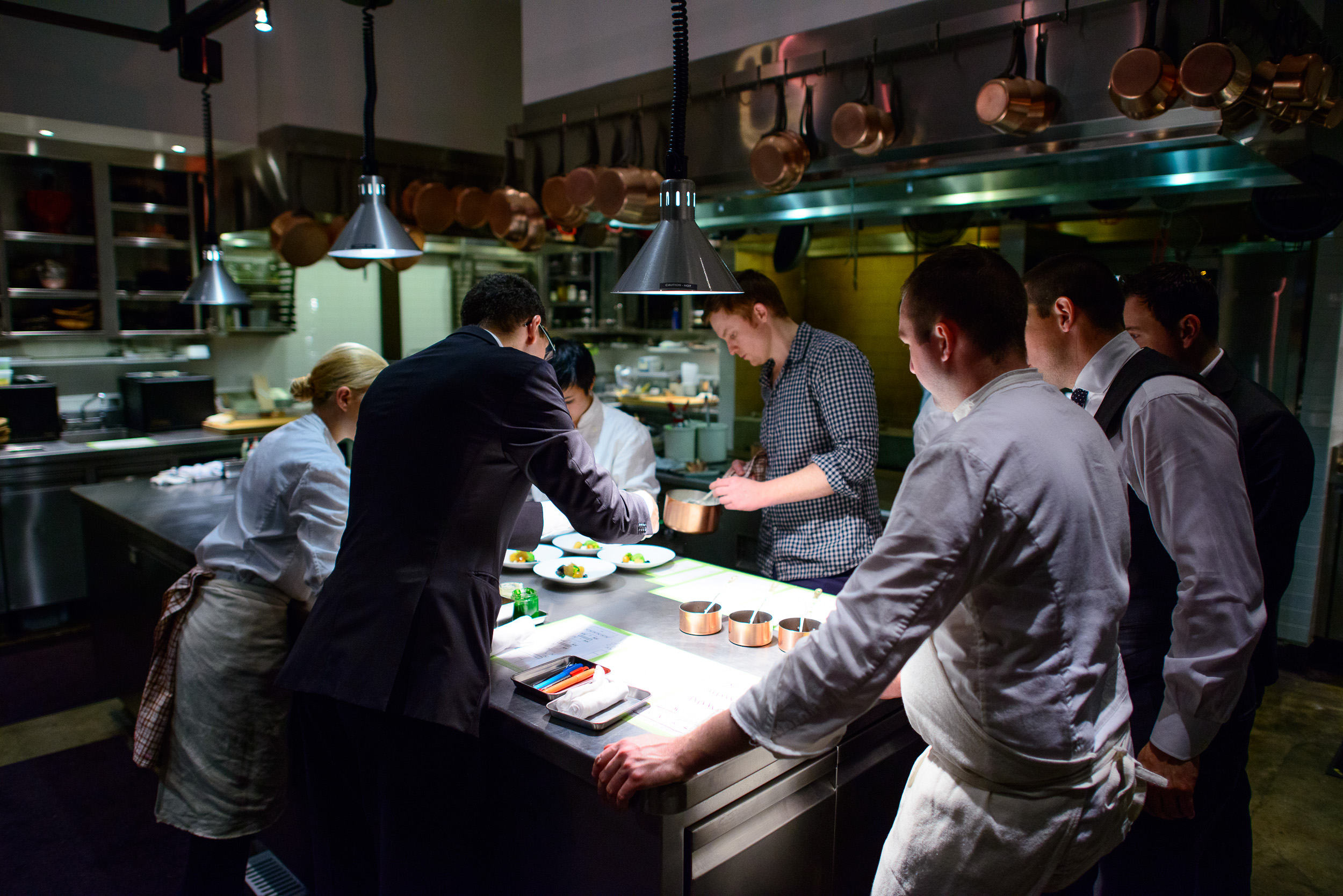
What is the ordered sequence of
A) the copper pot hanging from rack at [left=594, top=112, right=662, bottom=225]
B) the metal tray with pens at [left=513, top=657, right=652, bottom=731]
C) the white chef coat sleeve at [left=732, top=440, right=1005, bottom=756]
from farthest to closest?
the copper pot hanging from rack at [left=594, top=112, right=662, bottom=225] → the metal tray with pens at [left=513, top=657, right=652, bottom=731] → the white chef coat sleeve at [left=732, top=440, right=1005, bottom=756]

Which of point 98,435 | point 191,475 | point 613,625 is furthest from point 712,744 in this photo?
point 98,435

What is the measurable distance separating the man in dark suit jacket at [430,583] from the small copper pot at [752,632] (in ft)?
1.69

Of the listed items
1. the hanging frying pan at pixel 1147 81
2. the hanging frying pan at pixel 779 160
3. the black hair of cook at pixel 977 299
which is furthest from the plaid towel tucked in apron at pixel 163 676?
the hanging frying pan at pixel 1147 81

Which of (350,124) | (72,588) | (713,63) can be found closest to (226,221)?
(350,124)

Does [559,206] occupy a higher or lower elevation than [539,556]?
higher

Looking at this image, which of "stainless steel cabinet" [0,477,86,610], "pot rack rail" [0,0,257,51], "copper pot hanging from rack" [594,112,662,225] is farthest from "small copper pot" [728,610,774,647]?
"stainless steel cabinet" [0,477,86,610]

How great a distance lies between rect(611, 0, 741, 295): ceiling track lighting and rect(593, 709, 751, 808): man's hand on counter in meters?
0.94

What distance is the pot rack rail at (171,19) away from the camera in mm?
3959

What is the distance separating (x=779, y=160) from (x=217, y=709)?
2703mm

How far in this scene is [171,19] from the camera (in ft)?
14.6

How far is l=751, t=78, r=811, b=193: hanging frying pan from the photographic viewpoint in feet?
10.5

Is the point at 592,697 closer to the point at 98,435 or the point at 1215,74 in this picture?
the point at 1215,74

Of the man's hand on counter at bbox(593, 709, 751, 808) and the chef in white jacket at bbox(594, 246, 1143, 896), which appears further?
the man's hand on counter at bbox(593, 709, 751, 808)

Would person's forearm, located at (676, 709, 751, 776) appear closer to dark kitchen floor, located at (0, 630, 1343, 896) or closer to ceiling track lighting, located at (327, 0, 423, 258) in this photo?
dark kitchen floor, located at (0, 630, 1343, 896)
